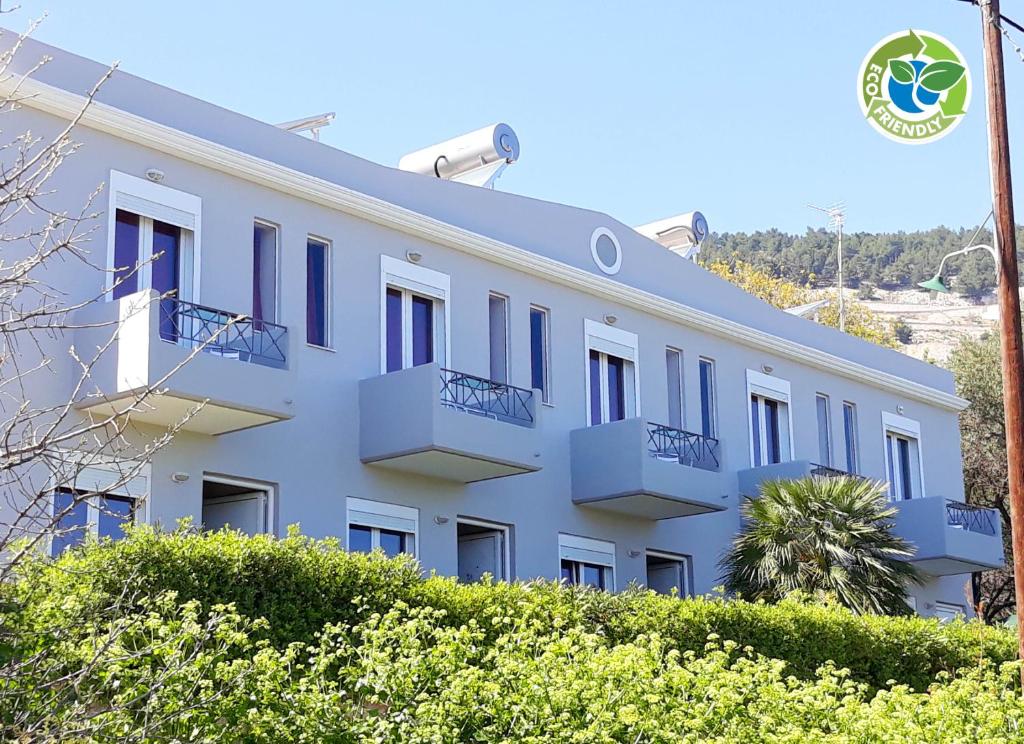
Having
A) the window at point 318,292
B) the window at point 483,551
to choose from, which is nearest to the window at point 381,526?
the window at point 483,551

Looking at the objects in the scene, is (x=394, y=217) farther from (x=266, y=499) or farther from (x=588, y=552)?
(x=588, y=552)

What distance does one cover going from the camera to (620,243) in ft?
80.4

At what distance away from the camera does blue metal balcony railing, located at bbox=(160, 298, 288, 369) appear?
16.4 metres

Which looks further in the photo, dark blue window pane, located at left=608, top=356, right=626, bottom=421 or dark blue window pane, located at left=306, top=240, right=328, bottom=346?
dark blue window pane, located at left=608, top=356, right=626, bottom=421

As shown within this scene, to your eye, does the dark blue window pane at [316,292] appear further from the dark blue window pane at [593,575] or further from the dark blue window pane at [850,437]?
the dark blue window pane at [850,437]

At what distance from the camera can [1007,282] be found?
49.4 feet

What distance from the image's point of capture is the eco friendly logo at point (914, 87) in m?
16.6

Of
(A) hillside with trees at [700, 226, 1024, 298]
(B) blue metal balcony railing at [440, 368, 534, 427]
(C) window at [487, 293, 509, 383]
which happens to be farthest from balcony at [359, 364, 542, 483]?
(A) hillside with trees at [700, 226, 1024, 298]

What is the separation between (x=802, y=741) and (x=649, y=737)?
109 centimetres

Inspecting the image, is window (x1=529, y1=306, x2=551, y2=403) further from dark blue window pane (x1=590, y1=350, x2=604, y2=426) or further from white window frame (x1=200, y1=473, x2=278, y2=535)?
white window frame (x1=200, y1=473, x2=278, y2=535)

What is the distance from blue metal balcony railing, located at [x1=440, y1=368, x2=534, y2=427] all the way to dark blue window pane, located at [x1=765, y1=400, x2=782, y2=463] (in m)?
7.77

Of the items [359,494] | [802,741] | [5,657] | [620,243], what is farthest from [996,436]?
[5,657]

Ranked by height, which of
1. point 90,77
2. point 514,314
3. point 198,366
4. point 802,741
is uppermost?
point 90,77

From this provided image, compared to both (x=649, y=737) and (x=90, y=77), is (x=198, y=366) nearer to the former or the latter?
(x=90, y=77)
